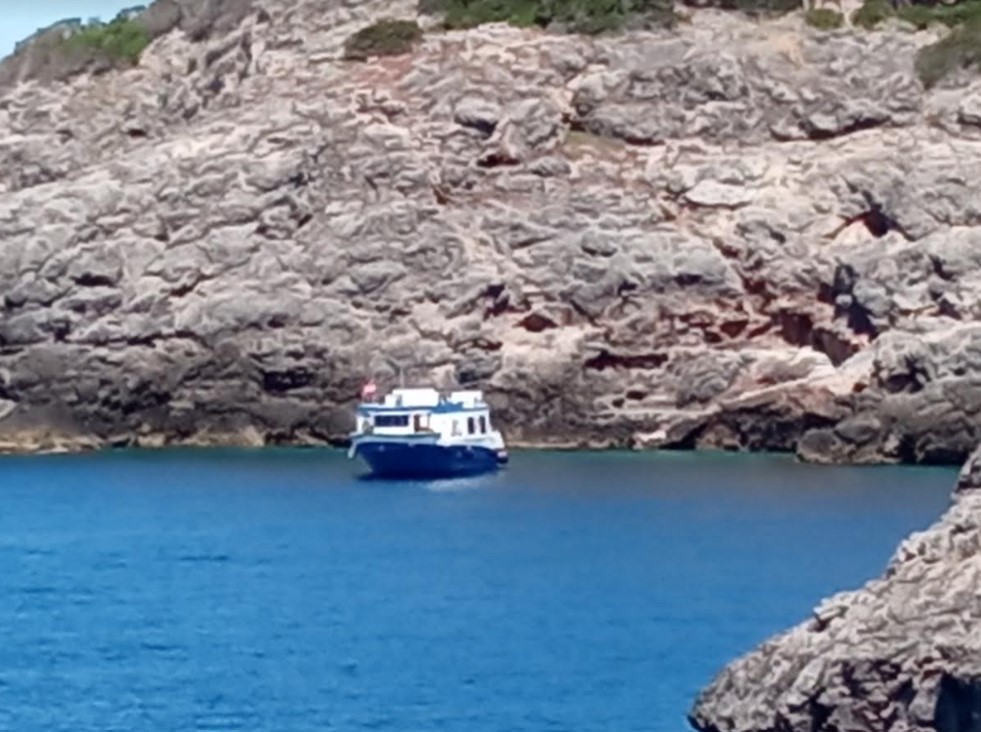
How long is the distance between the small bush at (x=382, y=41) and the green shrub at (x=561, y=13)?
5.02 ft

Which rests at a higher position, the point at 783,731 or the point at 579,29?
the point at 579,29

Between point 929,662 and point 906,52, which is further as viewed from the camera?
point 906,52

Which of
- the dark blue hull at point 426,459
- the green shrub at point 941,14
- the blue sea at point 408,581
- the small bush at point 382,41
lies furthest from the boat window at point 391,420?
the green shrub at point 941,14

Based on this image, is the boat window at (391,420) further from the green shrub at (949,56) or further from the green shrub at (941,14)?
the green shrub at (941,14)

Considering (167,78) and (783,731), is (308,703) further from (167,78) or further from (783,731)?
(167,78)

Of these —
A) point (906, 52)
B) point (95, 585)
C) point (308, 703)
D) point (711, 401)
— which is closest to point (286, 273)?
point (711, 401)

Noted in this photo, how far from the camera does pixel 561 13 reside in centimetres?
8300

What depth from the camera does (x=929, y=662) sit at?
23.8 metres

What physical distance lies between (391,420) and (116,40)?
23.5 metres

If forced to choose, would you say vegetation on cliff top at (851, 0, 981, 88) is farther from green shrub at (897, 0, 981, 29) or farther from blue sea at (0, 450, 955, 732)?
blue sea at (0, 450, 955, 732)

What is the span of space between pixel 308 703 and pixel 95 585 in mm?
14100

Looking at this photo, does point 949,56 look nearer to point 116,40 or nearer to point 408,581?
point 116,40

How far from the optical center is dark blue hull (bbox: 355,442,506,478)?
231 ft

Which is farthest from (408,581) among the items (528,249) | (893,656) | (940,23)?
(940,23)
